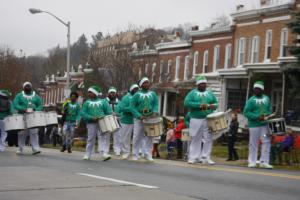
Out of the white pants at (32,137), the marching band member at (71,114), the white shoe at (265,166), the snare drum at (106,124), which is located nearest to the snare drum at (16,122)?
the white pants at (32,137)

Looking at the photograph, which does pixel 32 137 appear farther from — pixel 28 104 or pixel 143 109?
pixel 143 109

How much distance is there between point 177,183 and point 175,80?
39.8 meters

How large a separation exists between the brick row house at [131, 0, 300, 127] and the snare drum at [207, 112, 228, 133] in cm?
1595

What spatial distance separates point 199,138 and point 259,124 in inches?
59.3

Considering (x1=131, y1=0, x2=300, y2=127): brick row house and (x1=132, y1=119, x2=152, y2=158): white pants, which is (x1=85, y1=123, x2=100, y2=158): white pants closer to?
(x1=132, y1=119, x2=152, y2=158): white pants

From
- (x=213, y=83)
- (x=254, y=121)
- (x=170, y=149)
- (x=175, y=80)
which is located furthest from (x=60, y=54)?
(x=254, y=121)

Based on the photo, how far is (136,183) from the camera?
1123 centimetres

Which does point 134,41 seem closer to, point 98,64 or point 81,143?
point 98,64

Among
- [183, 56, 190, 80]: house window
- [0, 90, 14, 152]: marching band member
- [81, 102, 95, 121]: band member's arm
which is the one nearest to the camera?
[81, 102, 95, 121]: band member's arm

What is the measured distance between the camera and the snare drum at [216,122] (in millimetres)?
16125

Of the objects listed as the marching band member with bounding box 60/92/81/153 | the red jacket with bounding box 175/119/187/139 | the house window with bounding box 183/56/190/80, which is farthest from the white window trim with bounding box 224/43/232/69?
the marching band member with bounding box 60/92/81/153

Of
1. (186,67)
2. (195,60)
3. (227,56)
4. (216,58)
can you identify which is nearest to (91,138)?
(227,56)

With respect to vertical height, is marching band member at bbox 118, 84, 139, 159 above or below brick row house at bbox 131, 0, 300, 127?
below

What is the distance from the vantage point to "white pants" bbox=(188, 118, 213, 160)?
16.5m
